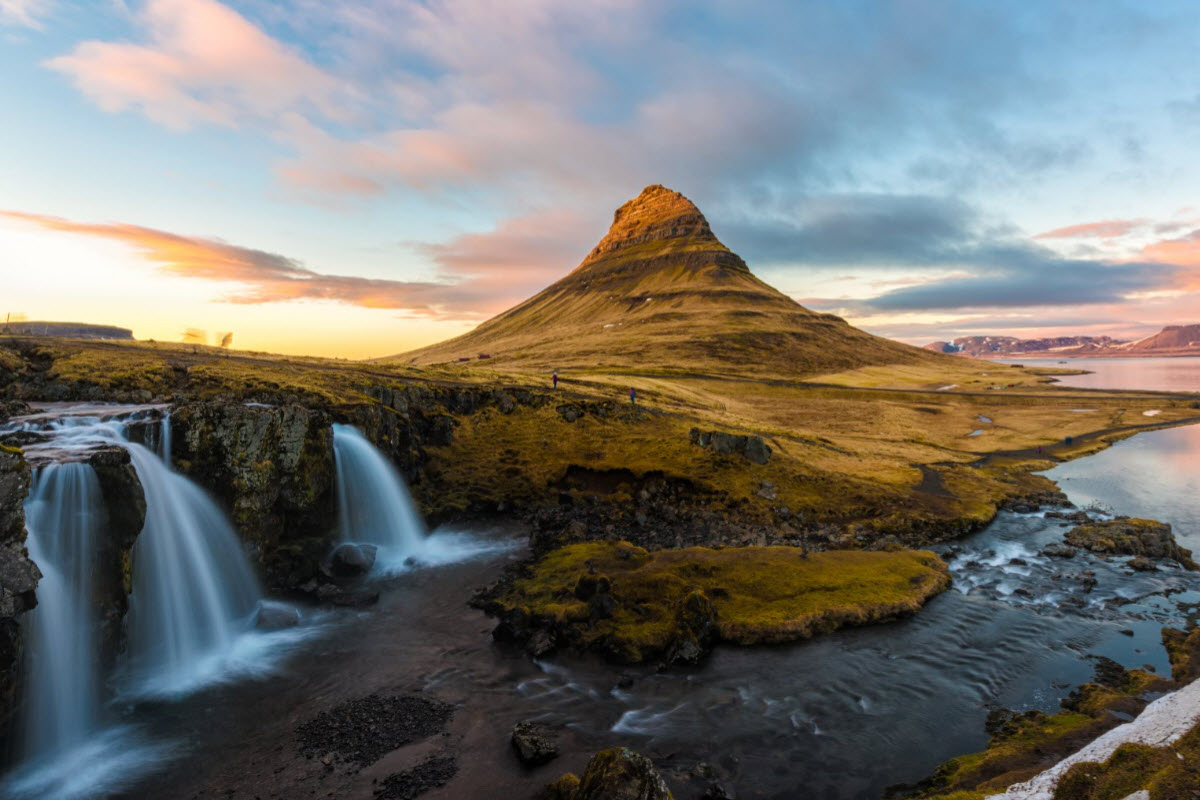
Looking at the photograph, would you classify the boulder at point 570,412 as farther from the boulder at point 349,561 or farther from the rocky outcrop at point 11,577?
the rocky outcrop at point 11,577

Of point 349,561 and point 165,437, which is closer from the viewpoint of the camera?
point 165,437

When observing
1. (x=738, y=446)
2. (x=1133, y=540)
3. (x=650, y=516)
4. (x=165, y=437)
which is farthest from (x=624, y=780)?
(x=1133, y=540)

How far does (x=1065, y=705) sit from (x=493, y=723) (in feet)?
78.7

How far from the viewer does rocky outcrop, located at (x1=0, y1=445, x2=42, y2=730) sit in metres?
20.2

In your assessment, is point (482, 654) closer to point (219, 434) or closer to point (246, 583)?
point (246, 583)

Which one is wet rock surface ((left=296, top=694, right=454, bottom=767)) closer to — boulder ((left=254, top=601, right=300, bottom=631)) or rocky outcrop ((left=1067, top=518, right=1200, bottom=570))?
boulder ((left=254, top=601, right=300, bottom=631))

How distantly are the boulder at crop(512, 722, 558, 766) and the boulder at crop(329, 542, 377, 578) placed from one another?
21.1 metres

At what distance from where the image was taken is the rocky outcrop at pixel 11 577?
20188 mm

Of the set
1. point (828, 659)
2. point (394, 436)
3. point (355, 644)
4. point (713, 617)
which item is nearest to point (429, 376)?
point (394, 436)

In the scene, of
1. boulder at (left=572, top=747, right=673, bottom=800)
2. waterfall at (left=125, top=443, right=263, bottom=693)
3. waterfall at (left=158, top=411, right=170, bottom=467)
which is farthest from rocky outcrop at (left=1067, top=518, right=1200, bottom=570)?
waterfall at (left=158, top=411, right=170, bottom=467)

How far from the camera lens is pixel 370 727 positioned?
22672 millimetres

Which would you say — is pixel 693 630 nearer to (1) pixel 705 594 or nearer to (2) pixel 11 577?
(1) pixel 705 594

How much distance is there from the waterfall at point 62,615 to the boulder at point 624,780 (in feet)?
68.5

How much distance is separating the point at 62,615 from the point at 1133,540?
66248 mm
